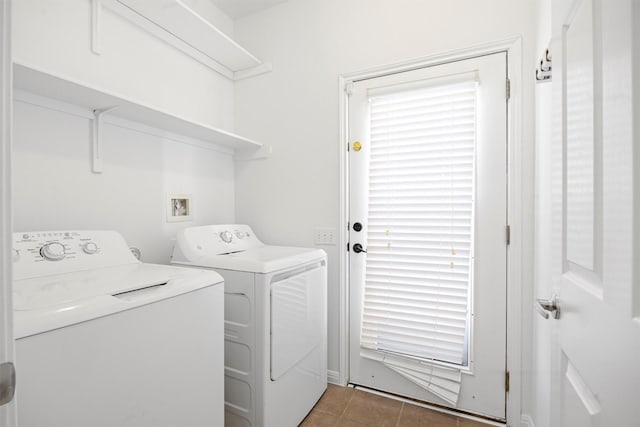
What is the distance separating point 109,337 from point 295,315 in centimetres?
92

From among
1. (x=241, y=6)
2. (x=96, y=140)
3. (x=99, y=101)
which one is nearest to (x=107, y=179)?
(x=96, y=140)

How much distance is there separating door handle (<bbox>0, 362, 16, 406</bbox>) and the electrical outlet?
5.77 ft

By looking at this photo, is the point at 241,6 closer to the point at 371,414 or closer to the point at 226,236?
the point at 226,236

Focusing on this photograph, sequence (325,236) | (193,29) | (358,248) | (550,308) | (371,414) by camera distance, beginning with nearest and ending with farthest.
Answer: (550,308) < (371,414) < (193,29) < (358,248) < (325,236)

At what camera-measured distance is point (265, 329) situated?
1.42 m

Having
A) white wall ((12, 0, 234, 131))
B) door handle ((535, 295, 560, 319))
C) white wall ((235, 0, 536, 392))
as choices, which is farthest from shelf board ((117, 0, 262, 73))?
door handle ((535, 295, 560, 319))

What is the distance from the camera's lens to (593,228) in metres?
0.60

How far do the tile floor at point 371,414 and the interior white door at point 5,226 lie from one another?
161cm

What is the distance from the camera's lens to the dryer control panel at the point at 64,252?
1.09 m

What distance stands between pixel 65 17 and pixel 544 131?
2.33m

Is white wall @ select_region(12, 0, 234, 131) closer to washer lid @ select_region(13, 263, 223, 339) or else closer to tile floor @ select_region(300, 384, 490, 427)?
washer lid @ select_region(13, 263, 223, 339)

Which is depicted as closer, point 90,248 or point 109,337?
point 109,337

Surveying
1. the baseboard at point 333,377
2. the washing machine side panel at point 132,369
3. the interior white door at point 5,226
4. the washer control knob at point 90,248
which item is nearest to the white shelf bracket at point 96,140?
the washer control knob at point 90,248

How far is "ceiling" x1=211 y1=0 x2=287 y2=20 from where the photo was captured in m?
2.28
